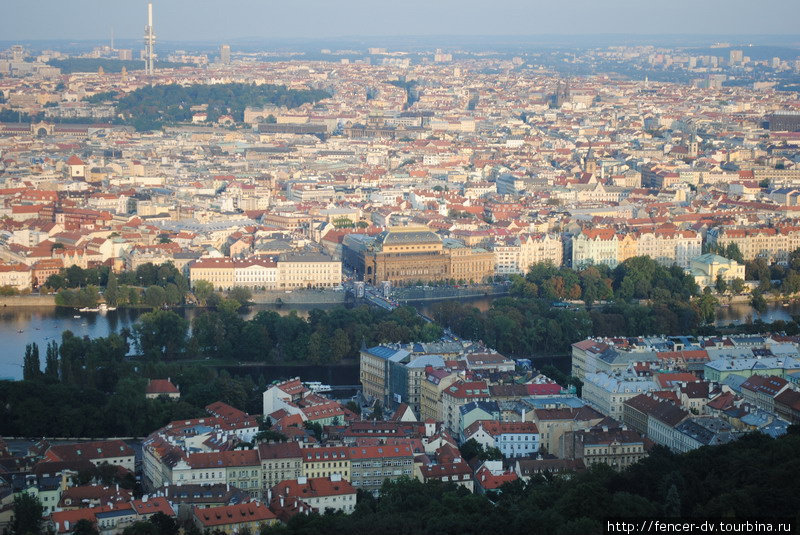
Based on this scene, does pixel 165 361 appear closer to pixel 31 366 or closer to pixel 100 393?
pixel 31 366

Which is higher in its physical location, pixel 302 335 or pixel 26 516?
pixel 26 516

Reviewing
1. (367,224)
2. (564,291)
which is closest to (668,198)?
(367,224)

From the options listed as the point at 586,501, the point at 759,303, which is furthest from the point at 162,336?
the point at 586,501

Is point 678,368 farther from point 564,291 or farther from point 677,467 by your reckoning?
point 564,291

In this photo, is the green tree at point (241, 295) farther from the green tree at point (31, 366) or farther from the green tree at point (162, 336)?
the green tree at point (31, 366)

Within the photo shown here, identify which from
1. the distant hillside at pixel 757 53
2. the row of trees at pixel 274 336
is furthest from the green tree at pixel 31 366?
the distant hillside at pixel 757 53
